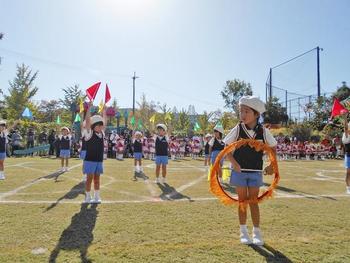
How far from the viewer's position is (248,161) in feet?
20.5

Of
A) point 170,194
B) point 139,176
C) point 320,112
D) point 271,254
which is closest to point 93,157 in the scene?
point 170,194

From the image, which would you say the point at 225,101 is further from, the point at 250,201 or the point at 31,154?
the point at 250,201

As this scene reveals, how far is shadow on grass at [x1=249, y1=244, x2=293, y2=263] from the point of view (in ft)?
17.7

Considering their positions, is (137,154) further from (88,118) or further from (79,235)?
(79,235)

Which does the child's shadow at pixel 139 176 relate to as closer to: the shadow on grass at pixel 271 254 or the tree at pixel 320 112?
the shadow on grass at pixel 271 254

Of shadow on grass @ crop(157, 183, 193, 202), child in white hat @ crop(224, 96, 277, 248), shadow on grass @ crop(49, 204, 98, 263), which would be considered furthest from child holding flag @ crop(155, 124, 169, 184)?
child in white hat @ crop(224, 96, 277, 248)

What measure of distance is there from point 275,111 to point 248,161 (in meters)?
38.5

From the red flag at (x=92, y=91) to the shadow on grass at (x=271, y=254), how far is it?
5751mm

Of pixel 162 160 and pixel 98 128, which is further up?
pixel 98 128

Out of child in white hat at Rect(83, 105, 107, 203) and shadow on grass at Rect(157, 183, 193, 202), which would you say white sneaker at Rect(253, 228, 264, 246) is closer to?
shadow on grass at Rect(157, 183, 193, 202)

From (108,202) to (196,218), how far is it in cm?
273

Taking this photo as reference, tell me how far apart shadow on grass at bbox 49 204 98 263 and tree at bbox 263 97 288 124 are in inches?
1462

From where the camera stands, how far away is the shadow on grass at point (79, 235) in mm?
5668

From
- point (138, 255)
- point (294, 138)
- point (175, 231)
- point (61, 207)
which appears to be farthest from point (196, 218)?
point (294, 138)
